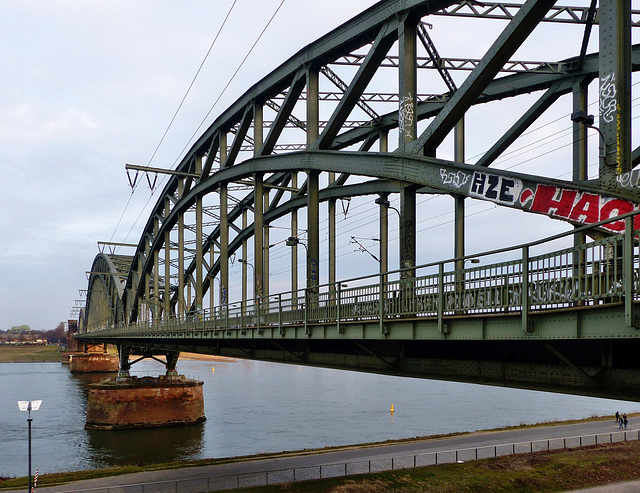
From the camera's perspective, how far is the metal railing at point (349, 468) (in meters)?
28.9

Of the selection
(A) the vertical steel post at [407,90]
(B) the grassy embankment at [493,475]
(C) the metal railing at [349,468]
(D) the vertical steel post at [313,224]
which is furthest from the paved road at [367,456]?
(A) the vertical steel post at [407,90]

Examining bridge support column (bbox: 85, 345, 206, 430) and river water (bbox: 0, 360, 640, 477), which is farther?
bridge support column (bbox: 85, 345, 206, 430)

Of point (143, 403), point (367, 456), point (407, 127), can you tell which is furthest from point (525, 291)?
point (143, 403)

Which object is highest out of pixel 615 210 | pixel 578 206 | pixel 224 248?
pixel 224 248

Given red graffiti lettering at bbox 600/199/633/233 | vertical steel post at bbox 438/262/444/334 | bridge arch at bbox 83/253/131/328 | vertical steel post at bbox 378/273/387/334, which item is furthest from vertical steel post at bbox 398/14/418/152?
bridge arch at bbox 83/253/131/328

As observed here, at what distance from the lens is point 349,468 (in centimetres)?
3391

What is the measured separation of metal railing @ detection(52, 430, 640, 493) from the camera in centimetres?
2894

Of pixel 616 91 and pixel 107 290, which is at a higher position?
pixel 616 91

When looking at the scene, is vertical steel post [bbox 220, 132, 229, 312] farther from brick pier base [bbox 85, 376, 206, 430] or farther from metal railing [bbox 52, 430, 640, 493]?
brick pier base [bbox 85, 376, 206, 430]

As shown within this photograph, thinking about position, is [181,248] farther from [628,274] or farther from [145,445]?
[628,274]

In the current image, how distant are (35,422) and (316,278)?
44.0 metres

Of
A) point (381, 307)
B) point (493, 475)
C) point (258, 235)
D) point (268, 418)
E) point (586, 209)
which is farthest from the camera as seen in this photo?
point (268, 418)

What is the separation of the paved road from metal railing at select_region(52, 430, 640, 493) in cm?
71

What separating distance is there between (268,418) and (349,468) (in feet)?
85.7
